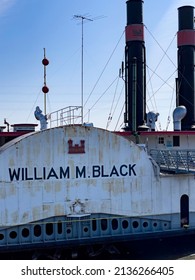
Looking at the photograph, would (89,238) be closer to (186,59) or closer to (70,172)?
(70,172)

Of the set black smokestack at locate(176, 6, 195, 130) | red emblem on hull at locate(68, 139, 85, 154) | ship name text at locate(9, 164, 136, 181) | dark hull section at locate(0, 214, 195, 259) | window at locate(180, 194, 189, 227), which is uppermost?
black smokestack at locate(176, 6, 195, 130)

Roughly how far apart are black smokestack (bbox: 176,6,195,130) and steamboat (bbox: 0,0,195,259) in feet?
34.9

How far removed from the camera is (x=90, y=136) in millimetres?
17312

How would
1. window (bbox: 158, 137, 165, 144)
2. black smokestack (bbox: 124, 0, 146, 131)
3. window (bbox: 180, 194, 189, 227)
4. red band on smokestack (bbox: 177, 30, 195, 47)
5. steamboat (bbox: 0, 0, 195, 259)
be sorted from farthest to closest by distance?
1. red band on smokestack (bbox: 177, 30, 195, 47)
2. black smokestack (bbox: 124, 0, 146, 131)
3. window (bbox: 158, 137, 165, 144)
4. window (bbox: 180, 194, 189, 227)
5. steamboat (bbox: 0, 0, 195, 259)

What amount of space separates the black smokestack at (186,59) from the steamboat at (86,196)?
10.6 m

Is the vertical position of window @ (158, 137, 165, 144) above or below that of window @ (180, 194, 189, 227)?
above

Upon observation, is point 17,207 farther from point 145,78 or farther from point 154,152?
point 145,78

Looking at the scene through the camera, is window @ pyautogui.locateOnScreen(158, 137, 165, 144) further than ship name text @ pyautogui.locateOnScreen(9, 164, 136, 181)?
Yes

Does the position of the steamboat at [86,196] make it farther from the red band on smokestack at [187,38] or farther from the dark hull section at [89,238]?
the red band on smokestack at [187,38]

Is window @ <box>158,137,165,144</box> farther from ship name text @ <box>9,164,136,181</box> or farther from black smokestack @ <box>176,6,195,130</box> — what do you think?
ship name text @ <box>9,164,136,181</box>

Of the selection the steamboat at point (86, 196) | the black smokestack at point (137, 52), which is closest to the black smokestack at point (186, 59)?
the black smokestack at point (137, 52)

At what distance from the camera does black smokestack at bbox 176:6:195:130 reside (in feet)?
96.7

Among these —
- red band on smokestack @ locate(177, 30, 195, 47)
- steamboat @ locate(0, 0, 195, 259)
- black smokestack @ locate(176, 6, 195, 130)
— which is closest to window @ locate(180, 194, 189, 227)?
steamboat @ locate(0, 0, 195, 259)

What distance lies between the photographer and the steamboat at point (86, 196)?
16234 mm
